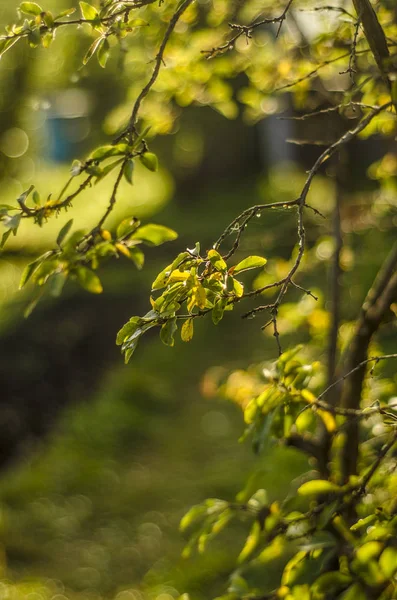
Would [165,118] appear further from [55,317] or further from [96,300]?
[96,300]

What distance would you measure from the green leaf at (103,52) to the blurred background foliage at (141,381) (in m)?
0.32

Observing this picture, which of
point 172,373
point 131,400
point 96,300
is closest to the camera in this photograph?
point 131,400

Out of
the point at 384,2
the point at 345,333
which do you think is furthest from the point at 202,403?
the point at 384,2

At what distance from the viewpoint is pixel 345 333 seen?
2.83 meters

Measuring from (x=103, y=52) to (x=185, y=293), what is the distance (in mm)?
522

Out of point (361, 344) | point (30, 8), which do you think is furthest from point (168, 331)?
point (361, 344)

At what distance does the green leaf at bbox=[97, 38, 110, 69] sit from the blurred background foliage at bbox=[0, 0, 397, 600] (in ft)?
1.04

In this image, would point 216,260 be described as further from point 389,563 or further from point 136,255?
Result: point 389,563

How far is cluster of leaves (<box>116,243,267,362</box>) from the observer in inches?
47.9

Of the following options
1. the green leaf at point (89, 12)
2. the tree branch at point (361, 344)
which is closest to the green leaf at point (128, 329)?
the green leaf at point (89, 12)

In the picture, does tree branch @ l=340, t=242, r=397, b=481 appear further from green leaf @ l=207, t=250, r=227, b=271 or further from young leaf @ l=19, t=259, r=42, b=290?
young leaf @ l=19, t=259, r=42, b=290

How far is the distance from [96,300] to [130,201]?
755cm

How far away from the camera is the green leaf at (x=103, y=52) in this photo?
4.53ft

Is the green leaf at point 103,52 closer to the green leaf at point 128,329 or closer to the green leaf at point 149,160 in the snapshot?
the green leaf at point 149,160
